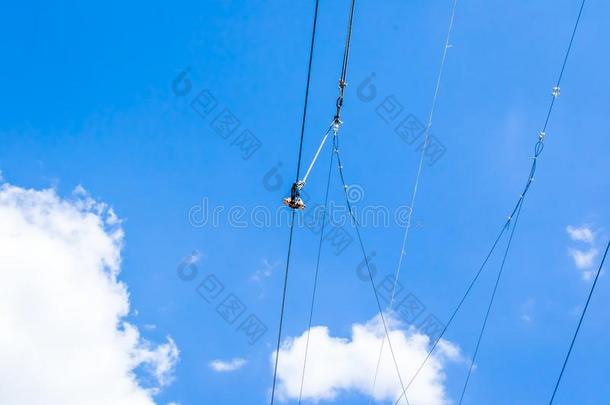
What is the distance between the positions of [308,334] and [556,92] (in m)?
8.65

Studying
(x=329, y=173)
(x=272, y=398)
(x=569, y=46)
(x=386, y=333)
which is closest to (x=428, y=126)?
(x=329, y=173)

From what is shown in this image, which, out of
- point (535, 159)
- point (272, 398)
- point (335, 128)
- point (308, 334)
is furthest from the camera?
point (308, 334)

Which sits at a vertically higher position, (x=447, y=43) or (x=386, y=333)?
(x=447, y=43)

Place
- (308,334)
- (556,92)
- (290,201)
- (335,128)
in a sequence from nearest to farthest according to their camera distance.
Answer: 1. (290,201)
2. (335,128)
3. (556,92)
4. (308,334)

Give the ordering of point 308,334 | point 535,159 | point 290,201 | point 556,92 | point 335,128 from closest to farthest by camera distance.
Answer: point 290,201, point 335,128, point 556,92, point 535,159, point 308,334

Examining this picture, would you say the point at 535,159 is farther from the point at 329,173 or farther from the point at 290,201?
the point at 290,201

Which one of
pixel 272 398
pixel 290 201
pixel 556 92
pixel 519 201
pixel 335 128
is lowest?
pixel 272 398

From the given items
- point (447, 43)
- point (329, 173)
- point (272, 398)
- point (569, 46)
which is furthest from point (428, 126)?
point (272, 398)

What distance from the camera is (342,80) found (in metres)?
8.36

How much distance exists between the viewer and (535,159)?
11898mm

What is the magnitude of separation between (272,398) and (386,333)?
165 inches

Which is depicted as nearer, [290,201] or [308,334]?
[290,201]

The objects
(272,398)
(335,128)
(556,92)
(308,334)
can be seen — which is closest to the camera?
(335,128)

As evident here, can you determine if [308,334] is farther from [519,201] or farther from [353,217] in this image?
[519,201]
